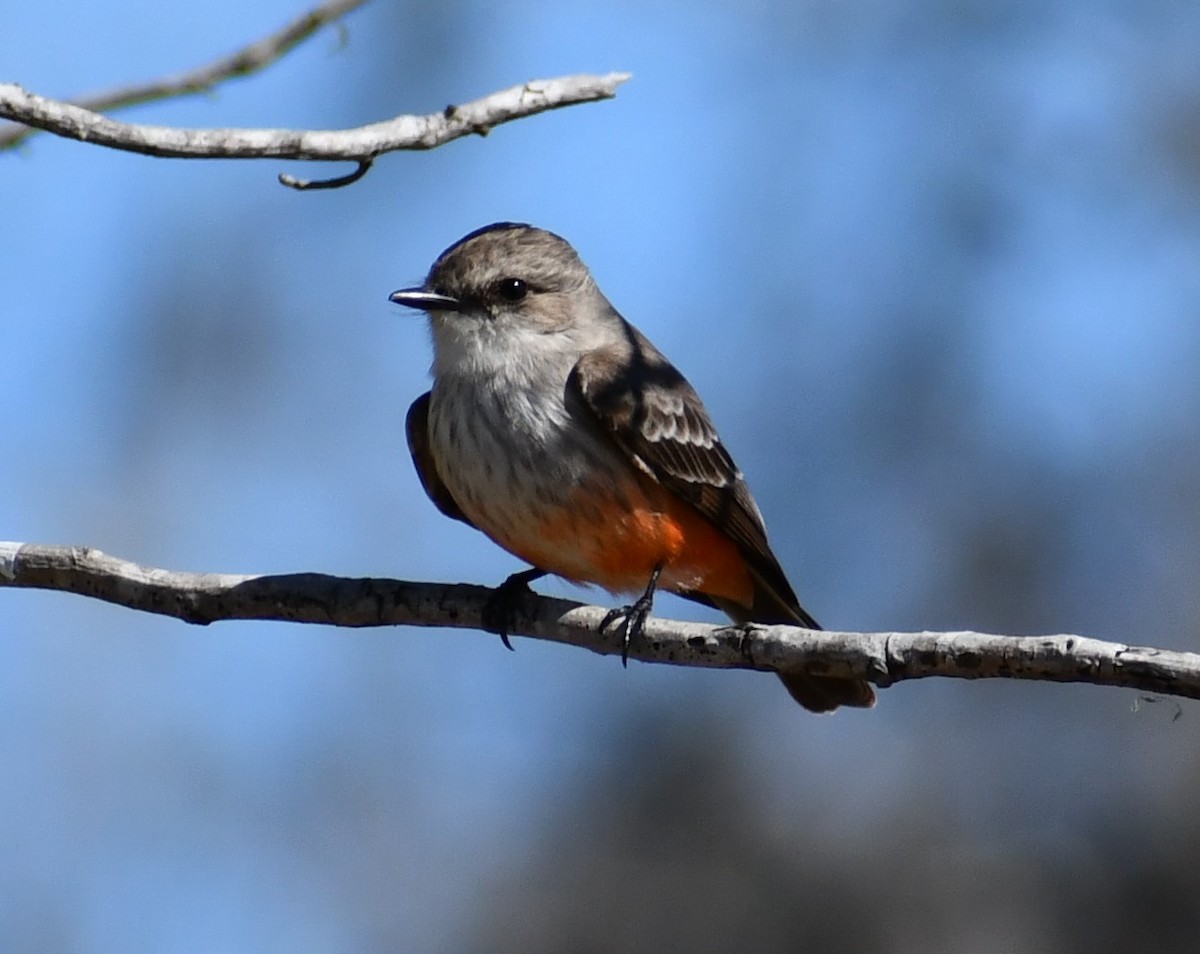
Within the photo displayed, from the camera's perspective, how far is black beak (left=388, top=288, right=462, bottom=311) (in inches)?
279

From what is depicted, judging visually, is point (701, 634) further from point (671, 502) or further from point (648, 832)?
point (648, 832)

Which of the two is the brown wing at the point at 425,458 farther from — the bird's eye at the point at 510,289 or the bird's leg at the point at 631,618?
the bird's leg at the point at 631,618

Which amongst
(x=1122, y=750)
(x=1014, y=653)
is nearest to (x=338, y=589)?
(x=1014, y=653)

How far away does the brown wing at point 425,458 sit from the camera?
7.30 metres

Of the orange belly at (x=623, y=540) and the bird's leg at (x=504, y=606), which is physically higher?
the orange belly at (x=623, y=540)

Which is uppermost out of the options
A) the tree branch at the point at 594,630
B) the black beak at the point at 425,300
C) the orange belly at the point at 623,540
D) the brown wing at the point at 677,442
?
the black beak at the point at 425,300

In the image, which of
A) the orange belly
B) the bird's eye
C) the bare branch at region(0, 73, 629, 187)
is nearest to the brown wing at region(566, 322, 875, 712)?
the orange belly

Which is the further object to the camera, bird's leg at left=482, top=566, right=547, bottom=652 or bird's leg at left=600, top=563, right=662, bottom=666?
bird's leg at left=482, top=566, right=547, bottom=652

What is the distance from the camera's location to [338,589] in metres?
5.89

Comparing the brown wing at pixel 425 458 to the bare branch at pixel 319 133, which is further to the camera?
the brown wing at pixel 425 458

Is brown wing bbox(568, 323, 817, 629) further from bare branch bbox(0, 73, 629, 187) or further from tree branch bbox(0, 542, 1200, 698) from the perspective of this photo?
bare branch bbox(0, 73, 629, 187)

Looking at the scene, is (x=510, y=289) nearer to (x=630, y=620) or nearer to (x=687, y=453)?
(x=687, y=453)

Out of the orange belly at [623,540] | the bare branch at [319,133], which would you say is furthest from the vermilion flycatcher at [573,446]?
the bare branch at [319,133]

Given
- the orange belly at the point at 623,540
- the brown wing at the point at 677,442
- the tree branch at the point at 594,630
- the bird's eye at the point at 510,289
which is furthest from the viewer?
the bird's eye at the point at 510,289
